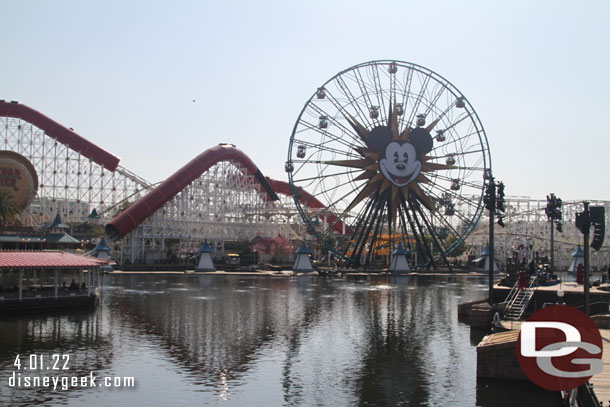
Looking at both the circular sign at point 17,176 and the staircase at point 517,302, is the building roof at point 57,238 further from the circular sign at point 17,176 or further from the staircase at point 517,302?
the staircase at point 517,302

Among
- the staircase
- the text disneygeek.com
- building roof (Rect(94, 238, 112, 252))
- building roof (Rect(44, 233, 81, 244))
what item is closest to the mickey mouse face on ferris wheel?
building roof (Rect(94, 238, 112, 252))

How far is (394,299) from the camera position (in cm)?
5803

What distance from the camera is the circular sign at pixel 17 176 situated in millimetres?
92500

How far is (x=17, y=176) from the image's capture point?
305 feet

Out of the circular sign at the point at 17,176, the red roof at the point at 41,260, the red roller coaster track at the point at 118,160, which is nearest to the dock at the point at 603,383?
the red roof at the point at 41,260

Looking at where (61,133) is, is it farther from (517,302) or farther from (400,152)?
(517,302)

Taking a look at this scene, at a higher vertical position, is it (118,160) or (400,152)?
(118,160)

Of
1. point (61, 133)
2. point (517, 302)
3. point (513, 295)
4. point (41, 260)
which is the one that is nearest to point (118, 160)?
point (61, 133)

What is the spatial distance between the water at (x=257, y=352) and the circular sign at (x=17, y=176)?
4609 centimetres

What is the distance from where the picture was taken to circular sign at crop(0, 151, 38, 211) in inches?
3642

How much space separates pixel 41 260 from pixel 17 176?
53.7 m

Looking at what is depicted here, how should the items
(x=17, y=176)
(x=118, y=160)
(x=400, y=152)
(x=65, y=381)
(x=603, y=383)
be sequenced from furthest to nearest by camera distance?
(x=118, y=160) < (x=17, y=176) < (x=400, y=152) < (x=65, y=381) < (x=603, y=383)

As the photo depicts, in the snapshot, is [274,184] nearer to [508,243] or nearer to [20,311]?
[508,243]

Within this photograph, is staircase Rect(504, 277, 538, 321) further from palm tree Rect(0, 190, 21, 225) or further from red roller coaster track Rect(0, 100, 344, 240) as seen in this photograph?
palm tree Rect(0, 190, 21, 225)
